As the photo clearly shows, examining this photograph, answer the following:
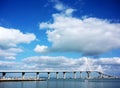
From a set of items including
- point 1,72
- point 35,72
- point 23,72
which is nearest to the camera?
point 1,72

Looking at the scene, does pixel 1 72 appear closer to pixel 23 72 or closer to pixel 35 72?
pixel 23 72

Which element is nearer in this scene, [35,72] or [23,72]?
[23,72]

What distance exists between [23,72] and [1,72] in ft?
65.7

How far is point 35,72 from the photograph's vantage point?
643 feet

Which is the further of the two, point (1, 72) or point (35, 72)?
point (35, 72)

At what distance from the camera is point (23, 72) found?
177 metres

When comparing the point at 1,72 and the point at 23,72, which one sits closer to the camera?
the point at 1,72

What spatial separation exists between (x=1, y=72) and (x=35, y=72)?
40060 millimetres

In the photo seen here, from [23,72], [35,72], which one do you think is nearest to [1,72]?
[23,72]

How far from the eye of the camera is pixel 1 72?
163250mm

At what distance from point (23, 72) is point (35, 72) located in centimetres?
2107

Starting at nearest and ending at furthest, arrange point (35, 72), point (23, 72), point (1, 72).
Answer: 1. point (1, 72)
2. point (23, 72)
3. point (35, 72)
